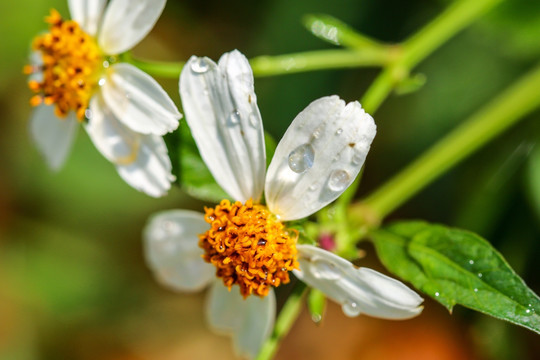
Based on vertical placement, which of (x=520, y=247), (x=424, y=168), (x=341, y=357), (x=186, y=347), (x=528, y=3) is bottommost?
(x=186, y=347)

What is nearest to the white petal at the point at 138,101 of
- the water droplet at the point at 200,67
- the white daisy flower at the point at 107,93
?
the white daisy flower at the point at 107,93

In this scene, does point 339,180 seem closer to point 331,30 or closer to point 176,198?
point 331,30

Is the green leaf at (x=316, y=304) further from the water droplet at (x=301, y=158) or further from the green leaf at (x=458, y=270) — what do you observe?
the water droplet at (x=301, y=158)

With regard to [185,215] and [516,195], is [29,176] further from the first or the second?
[516,195]

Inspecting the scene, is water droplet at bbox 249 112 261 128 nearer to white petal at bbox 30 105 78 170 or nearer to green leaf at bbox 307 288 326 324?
green leaf at bbox 307 288 326 324

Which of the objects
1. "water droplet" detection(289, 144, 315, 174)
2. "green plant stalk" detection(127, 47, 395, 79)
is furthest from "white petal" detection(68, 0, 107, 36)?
"water droplet" detection(289, 144, 315, 174)

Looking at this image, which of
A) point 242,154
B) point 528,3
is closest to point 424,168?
point 242,154
